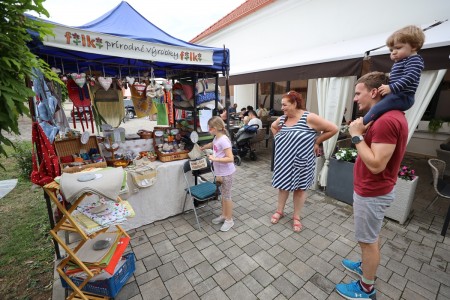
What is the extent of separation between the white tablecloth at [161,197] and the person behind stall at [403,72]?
2.74 meters

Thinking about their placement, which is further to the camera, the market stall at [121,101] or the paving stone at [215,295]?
the market stall at [121,101]

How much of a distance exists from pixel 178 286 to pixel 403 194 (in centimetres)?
337

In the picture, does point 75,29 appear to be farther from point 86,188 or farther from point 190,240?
point 190,240

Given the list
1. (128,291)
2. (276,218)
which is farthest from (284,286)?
(128,291)

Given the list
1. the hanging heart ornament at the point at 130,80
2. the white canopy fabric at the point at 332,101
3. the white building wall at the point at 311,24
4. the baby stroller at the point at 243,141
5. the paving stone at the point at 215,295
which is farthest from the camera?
the baby stroller at the point at 243,141

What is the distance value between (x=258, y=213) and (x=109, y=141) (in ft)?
8.67

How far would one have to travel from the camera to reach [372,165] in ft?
5.24

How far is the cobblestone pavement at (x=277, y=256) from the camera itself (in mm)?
2193

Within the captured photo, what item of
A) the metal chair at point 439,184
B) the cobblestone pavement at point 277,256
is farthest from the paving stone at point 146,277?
the metal chair at point 439,184

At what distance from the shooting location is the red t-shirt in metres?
1.55

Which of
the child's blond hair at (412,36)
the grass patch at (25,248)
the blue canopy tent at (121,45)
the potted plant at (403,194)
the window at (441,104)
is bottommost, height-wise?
the grass patch at (25,248)

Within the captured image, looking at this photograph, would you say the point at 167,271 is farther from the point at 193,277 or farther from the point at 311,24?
the point at 311,24

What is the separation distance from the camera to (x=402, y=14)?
15.9 ft

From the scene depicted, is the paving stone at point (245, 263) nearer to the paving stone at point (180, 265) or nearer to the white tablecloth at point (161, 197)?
the paving stone at point (180, 265)
